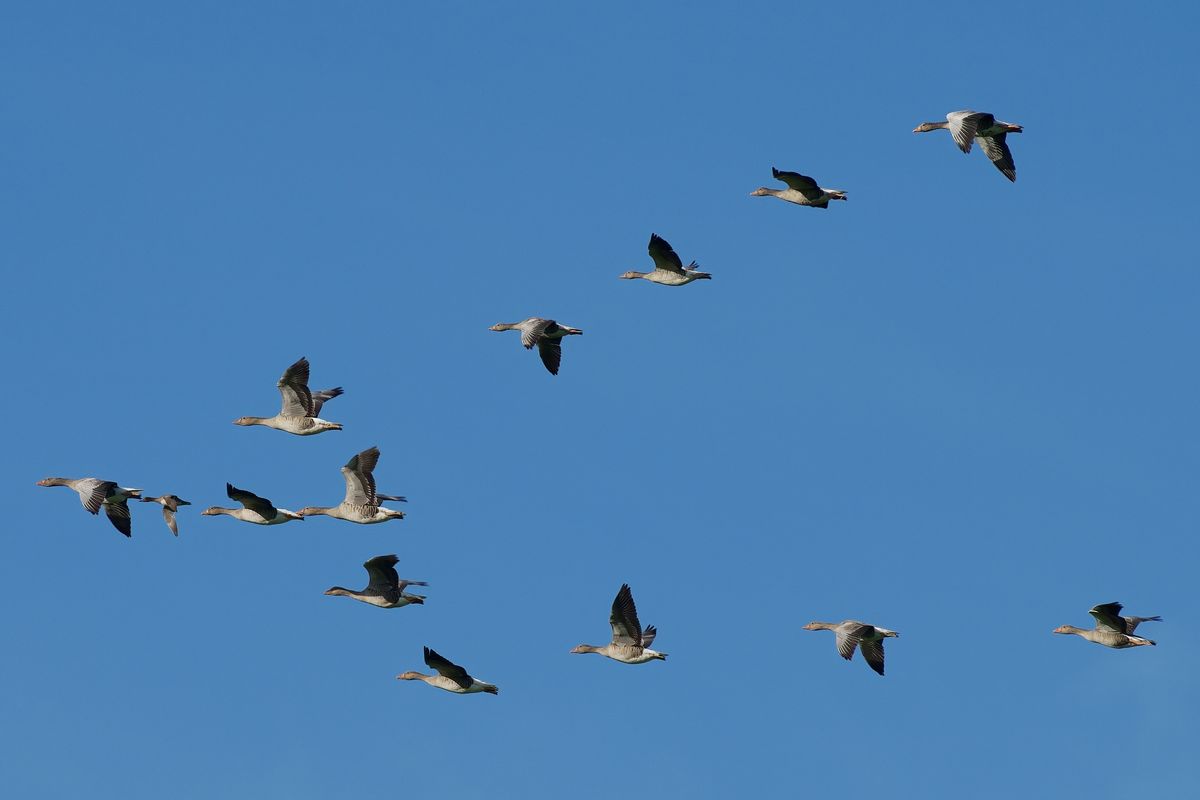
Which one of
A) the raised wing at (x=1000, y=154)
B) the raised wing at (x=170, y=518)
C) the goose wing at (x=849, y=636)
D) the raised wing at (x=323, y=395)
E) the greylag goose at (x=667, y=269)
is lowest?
the goose wing at (x=849, y=636)

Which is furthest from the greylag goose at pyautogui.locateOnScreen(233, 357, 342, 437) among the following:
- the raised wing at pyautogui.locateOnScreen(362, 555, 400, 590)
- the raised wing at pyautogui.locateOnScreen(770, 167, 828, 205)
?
the raised wing at pyautogui.locateOnScreen(770, 167, 828, 205)

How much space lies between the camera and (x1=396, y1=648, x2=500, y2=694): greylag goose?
1911 inches

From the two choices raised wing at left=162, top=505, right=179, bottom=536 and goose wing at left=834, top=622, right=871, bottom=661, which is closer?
goose wing at left=834, top=622, right=871, bottom=661

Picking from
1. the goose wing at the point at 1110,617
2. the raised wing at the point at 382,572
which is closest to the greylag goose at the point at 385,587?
Result: the raised wing at the point at 382,572

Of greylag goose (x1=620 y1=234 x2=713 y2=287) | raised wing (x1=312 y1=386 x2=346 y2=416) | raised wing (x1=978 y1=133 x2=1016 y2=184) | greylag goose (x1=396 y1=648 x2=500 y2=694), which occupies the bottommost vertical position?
greylag goose (x1=396 y1=648 x2=500 y2=694)

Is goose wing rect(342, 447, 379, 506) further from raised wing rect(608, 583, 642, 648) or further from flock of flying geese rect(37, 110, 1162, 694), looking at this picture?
raised wing rect(608, 583, 642, 648)

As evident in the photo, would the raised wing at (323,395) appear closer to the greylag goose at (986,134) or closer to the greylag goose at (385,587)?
the greylag goose at (385,587)

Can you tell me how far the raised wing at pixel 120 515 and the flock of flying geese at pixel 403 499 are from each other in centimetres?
2

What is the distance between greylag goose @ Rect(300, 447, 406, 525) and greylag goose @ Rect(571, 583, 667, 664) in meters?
5.48

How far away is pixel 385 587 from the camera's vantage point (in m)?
51.3

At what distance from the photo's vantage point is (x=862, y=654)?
49719 mm

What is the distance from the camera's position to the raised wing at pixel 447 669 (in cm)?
4844

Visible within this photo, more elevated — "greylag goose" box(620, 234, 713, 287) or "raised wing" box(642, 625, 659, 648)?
"greylag goose" box(620, 234, 713, 287)

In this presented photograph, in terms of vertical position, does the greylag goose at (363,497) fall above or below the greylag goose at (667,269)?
below
